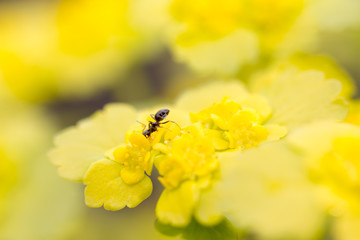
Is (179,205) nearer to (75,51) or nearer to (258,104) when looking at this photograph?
(258,104)

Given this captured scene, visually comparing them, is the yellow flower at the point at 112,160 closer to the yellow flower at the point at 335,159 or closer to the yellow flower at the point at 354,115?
the yellow flower at the point at 335,159

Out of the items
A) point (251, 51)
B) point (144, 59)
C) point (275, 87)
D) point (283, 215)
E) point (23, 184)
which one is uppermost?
point (144, 59)

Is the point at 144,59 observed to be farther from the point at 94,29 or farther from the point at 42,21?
the point at 42,21

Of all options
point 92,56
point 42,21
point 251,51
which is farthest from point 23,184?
point 42,21

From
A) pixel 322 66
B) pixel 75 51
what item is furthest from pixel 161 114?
pixel 75 51

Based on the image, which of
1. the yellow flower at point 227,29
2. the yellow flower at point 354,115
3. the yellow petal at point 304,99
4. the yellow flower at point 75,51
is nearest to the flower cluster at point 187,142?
the yellow petal at point 304,99

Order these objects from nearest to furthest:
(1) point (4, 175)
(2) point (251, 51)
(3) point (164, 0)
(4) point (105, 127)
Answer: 1. (4) point (105, 127)
2. (2) point (251, 51)
3. (3) point (164, 0)
4. (1) point (4, 175)

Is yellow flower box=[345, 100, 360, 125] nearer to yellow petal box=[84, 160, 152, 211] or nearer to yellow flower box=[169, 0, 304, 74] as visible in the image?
yellow flower box=[169, 0, 304, 74]
